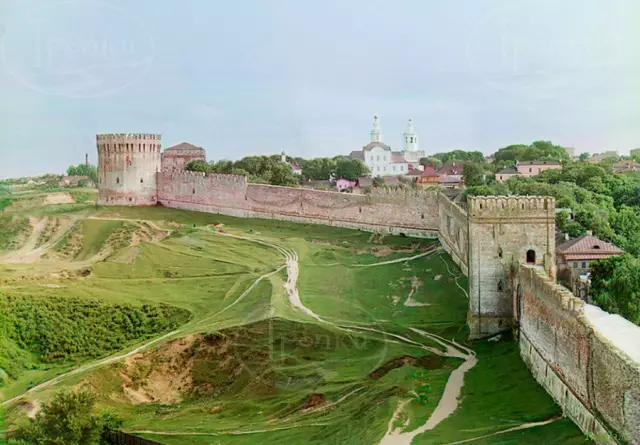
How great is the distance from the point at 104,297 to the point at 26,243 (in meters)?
16.0

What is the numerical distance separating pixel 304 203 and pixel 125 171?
1624 cm

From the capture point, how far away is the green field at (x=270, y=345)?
74.9 ft

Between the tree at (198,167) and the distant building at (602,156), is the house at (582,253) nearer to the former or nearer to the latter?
the tree at (198,167)

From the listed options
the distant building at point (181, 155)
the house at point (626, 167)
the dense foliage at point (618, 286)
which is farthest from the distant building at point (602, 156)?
the dense foliage at point (618, 286)

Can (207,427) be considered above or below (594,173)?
below

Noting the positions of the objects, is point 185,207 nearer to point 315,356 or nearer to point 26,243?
point 26,243

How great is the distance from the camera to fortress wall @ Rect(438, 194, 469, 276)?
38031 millimetres

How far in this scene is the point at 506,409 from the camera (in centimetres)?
2162

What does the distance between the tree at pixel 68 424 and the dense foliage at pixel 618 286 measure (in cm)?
1880

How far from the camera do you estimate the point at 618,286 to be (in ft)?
111

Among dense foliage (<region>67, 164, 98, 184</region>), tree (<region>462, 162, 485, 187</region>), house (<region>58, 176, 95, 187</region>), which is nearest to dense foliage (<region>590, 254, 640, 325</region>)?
tree (<region>462, 162, 485, 187</region>)

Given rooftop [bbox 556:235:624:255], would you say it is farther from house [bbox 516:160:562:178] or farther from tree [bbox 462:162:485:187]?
house [bbox 516:160:562:178]

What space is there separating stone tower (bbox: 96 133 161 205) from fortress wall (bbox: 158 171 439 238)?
1.18m

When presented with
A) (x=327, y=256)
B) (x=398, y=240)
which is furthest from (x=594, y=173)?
(x=327, y=256)
